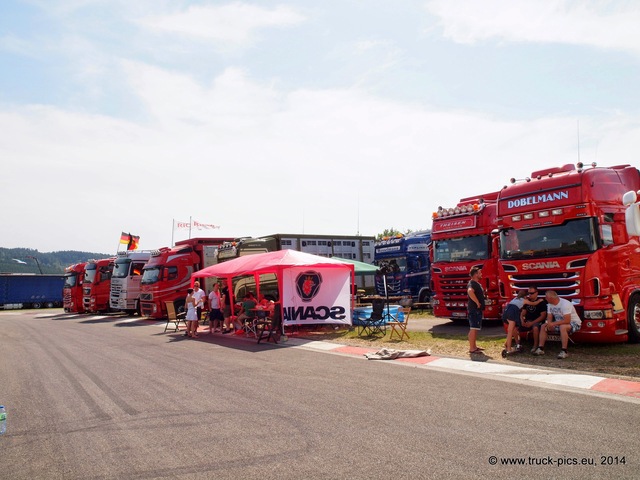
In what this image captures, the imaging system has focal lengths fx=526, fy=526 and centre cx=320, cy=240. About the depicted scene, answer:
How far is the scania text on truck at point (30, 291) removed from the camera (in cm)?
4691

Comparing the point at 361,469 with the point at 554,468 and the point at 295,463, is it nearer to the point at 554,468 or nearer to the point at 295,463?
the point at 295,463

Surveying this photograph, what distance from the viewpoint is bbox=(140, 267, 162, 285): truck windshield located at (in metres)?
25.1

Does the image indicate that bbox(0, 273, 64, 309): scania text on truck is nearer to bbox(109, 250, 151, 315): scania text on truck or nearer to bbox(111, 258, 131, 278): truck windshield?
bbox(111, 258, 131, 278): truck windshield

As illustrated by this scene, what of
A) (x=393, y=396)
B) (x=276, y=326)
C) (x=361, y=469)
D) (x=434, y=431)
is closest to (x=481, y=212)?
(x=276, y=326)

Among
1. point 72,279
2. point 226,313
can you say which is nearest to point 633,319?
point 226,313

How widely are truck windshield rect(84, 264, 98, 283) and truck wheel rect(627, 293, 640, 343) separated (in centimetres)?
2881

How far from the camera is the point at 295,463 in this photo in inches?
186

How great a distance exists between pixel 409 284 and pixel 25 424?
1753 cm

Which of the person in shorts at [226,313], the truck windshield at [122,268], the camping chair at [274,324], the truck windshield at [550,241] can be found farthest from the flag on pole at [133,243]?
the truck windshield at [550,241]

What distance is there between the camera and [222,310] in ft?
60.7

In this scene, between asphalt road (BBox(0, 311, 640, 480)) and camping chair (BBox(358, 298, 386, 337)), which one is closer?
asphalt road (BBox(0, 311, 640, 480))

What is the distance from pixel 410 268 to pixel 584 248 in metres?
12.2

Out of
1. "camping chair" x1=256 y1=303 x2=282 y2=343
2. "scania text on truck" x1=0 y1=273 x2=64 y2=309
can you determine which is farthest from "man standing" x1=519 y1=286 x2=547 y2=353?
"scania text on truck" x1=0 y1=273 x2=64 y2=309

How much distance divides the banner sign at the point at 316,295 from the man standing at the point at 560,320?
713cm
